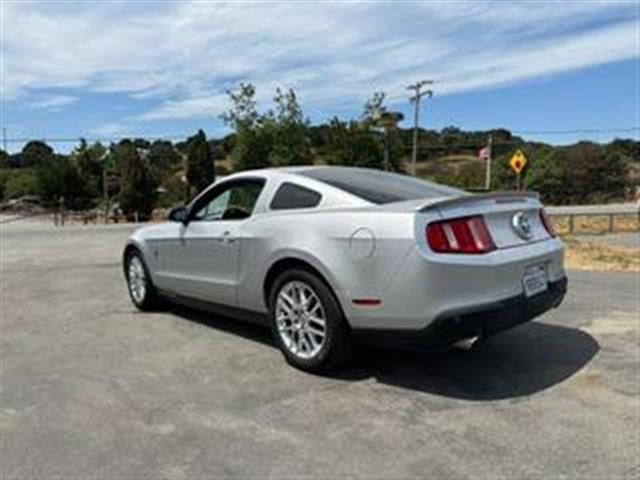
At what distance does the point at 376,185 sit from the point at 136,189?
57.6 meters

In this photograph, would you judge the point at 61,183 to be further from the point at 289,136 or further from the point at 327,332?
the point at 327,332

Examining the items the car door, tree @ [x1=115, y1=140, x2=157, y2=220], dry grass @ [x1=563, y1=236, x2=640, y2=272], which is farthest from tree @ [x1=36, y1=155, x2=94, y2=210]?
the car door

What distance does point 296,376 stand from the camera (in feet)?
17.7

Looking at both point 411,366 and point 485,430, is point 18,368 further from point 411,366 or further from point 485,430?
point 485,430

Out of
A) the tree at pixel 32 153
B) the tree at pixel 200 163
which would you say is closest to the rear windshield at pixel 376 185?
the tree at pixel 200 163

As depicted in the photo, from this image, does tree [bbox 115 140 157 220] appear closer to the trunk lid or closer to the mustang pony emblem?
the trunk lid

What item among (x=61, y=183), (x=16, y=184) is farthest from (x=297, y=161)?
(x=16, y=184)

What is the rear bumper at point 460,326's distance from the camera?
471 cm

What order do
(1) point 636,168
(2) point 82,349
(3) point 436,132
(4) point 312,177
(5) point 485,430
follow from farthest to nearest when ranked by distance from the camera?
(3) point 436,132, (1) point 636,168, (2) point 82,349, (4) point 312,177, (5) point 485,430

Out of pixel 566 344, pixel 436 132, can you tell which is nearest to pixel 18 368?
pixel 566 344

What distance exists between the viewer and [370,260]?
4.91m

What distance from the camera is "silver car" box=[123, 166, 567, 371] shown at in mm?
4746

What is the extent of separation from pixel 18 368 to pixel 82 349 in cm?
64

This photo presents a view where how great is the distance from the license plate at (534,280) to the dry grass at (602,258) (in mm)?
6805
